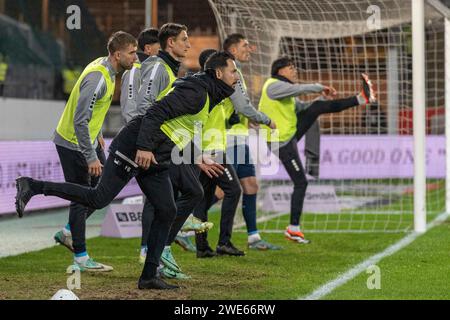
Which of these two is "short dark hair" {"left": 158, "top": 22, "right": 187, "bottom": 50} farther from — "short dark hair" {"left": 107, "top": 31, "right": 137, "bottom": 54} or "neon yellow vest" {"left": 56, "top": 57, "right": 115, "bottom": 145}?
"neon yellow vest" {"left": 56, "top": 57, "right": 115, "bottom": 145}

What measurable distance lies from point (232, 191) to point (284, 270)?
1.50 m

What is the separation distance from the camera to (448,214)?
627 inches

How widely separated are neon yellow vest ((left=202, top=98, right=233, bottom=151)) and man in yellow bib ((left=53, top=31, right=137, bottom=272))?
1110 millimetres

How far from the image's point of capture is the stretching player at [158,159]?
7879mm

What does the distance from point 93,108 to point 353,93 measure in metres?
10.9

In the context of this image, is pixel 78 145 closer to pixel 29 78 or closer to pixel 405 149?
pixel 29 78

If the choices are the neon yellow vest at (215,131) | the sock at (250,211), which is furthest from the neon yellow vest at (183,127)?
the sock at (250,211)

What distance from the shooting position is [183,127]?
26.6ft

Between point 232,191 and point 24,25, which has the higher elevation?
point 24,25

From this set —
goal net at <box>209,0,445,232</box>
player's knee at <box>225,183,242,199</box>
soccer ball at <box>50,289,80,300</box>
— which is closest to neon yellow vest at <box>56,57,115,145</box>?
player's knee at <box>225,183,242,199</box>

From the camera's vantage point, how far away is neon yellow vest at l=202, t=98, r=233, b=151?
1020 cm

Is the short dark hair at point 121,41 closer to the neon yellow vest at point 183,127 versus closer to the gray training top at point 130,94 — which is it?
the gray training top at point 130,94

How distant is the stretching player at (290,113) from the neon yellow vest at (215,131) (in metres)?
1.80
